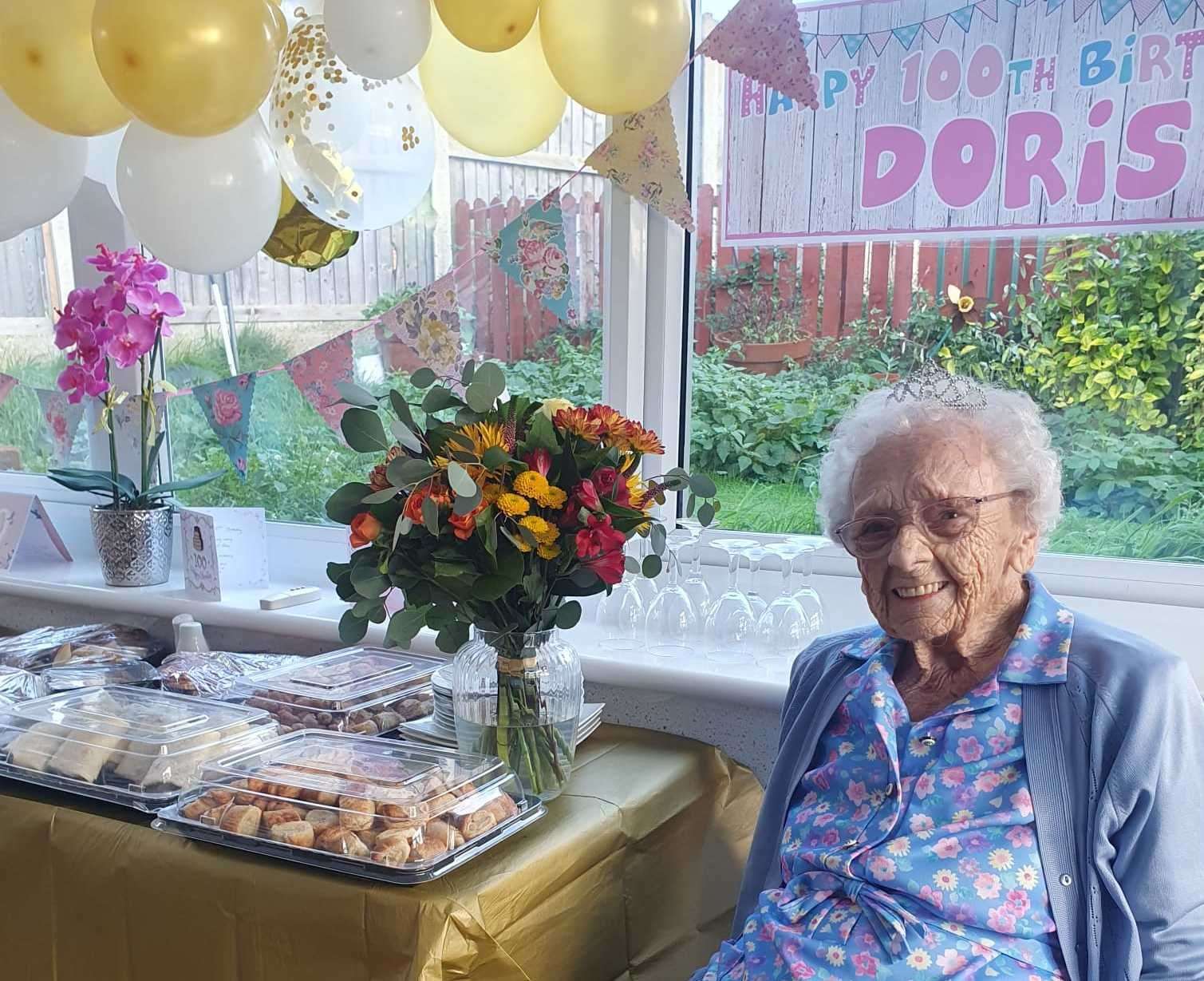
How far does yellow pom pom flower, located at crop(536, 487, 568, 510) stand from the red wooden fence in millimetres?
781

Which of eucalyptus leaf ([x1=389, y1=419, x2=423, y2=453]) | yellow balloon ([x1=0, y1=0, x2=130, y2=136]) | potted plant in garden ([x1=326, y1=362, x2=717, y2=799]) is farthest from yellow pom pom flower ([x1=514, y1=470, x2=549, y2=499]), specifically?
yellow balloon ([x1=0, y1=0, x2=130, y2=136])

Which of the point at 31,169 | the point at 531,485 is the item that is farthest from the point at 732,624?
the point at 31,169

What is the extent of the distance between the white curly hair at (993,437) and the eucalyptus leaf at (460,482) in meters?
0.50

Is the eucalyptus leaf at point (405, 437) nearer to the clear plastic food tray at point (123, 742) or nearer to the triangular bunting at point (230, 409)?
the clear plastic food tray at point (123, 742)

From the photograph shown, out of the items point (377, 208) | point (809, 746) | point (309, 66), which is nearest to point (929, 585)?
point (809, 746)

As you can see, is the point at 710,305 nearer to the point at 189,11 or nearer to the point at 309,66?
the point at 309,66

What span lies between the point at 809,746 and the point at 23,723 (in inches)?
41.9

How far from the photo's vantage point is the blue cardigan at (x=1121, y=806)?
118 cm

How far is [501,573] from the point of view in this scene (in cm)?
134

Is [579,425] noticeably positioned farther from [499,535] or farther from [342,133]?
[342,133]

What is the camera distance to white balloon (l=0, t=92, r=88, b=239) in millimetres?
1538

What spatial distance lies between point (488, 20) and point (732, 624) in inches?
38.1

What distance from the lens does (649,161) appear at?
6.13 ft

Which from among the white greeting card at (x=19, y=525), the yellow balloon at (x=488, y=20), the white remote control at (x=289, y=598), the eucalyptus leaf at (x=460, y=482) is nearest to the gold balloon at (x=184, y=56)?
the yellow balloon at (x=488, y=20)
